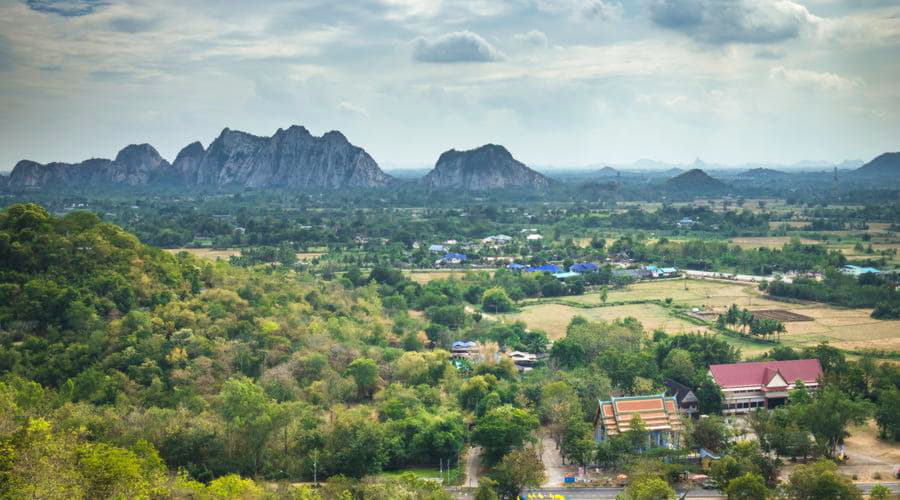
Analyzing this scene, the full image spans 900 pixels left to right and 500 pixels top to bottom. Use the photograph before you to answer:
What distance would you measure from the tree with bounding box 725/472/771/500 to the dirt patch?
28545mm

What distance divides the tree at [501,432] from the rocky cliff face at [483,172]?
515 feet

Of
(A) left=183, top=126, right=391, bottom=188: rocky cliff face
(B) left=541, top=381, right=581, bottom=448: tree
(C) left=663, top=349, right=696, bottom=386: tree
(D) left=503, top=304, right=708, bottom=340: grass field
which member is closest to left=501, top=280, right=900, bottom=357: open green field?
(D) left=503, top=304, right=708, bottom=340: grass field

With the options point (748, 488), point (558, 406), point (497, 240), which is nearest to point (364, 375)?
point (558, 406)

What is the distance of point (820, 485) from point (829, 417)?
5.87 metres

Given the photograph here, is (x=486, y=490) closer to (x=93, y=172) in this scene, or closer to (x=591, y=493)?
(x=591, y=493)

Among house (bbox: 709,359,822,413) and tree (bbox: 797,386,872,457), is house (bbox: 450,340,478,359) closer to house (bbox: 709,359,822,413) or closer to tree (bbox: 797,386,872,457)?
house (bbox: 709,359,822,413)

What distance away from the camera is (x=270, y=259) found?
6988 centimetres

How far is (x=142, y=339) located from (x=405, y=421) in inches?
495

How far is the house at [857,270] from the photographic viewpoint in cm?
5896

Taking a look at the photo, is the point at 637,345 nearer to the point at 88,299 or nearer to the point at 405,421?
the point at 405,421

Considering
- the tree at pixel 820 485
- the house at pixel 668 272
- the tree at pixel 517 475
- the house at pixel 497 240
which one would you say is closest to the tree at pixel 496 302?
the house at pixel 668 272

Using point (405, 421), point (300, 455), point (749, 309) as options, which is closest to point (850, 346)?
point (749, 309)

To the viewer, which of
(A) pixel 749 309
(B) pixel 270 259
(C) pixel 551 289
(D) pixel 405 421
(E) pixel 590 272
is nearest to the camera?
(D) pixel 405 421

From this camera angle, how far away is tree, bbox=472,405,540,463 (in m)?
26.9
